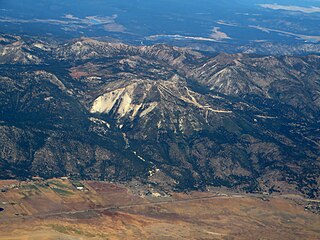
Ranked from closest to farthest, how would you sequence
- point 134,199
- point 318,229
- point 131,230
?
point 131,230, point 318,229, point 134,199


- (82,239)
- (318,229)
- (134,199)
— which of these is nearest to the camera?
(82,239)

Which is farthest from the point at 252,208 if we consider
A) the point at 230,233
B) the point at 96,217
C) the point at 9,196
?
the point at 9,196

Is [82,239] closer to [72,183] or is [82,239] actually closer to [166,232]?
[166,232]

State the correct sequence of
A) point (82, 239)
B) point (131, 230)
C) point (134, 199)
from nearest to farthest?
point (82, 239), point (131, 230), point (134, 199)

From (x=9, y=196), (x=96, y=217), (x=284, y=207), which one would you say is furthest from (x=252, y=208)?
(x=9, y=196)

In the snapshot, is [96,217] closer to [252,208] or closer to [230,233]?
→ [230,233]

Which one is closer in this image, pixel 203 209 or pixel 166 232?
pixel 166 232
